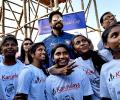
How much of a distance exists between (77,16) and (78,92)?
3.38m

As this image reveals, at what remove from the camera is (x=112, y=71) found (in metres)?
1.90

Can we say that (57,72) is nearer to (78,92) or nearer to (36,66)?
(78,92)

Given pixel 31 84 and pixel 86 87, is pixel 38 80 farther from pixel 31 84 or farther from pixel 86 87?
pixel 86 87

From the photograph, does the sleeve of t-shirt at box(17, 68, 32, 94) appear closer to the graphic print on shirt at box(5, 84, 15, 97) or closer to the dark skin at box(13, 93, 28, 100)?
the dark skin at box(13, 93, 28, 100)

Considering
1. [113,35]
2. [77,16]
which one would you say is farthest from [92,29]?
[113,35]

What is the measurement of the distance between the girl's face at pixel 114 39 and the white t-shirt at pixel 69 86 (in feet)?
1.96

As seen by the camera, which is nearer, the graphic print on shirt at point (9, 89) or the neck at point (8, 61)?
the graphic print on shirt at point (9, 89)

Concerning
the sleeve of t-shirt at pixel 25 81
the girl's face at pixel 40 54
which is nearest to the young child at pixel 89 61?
the girl's face at pixel 40 54

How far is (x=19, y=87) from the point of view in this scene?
262 cm

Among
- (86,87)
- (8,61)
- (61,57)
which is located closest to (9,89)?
(8,61)

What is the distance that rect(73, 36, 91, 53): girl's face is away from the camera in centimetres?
272

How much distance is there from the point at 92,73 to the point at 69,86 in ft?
1.00

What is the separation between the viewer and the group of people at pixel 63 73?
195 cm

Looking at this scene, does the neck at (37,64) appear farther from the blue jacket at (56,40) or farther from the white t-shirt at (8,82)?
the blue jacket at (56,40)
